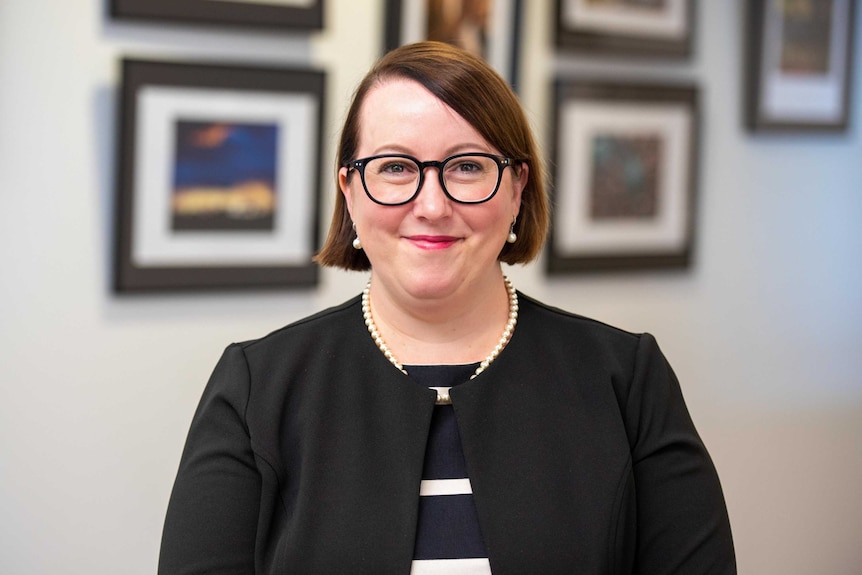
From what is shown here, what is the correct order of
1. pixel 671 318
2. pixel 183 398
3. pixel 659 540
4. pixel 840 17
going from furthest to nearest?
1. pixel 840 17
2. pixel 671 318
3. pixel 183 398
4. pixel 659 540

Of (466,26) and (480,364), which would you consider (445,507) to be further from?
(466,26)

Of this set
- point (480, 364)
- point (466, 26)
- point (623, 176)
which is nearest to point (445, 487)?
point (480, 364)

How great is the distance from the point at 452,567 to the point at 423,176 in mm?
555

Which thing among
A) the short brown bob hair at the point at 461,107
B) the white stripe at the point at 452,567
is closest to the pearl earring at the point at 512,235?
the short brown bob hair at the point at 461,107

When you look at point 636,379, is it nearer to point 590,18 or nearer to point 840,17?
point 590,18

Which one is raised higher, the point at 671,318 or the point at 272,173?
the point at 272,173

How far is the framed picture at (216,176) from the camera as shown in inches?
94.0

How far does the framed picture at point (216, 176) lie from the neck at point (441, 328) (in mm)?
918

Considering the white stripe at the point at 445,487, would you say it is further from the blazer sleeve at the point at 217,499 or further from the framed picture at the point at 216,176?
the framed picture at the point at 216,176

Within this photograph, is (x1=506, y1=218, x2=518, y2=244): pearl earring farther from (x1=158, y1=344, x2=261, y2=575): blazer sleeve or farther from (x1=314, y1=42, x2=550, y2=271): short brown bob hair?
(x1=158, y1=344, x2=261, y2=575): blazer sleeve

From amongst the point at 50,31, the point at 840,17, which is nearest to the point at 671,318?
the point at 840,17

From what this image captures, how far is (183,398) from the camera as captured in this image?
8.25ft

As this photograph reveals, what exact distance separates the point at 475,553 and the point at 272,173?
1.29m

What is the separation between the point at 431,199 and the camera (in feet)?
5.00
